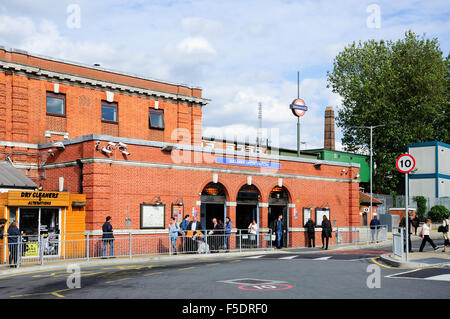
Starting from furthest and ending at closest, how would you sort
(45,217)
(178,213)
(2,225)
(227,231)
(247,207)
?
(247,207) < (227,231) < (178,213) < (45,217) < (2,225)

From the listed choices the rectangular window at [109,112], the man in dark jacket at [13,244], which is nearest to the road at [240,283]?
the man in dark jacket at [13,244]

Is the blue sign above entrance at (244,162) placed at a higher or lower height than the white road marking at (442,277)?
higher

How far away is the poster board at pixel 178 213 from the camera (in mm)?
27875

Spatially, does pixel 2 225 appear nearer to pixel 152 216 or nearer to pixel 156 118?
pixel 152 216

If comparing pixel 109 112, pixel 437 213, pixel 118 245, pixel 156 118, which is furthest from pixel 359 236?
pixel 437 213

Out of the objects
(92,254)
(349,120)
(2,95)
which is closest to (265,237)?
(92,254)

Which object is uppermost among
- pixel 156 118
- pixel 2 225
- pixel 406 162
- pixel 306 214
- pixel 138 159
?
pixel 156 118

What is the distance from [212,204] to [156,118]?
9120 millimetres

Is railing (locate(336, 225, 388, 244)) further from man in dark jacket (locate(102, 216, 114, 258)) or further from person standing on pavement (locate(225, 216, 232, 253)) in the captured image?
man in dark jacket (locate(102, 216, 114, 258))

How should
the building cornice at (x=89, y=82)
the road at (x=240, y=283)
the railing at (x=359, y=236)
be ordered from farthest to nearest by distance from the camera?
the railing at (x=359, y=236) < the building cornice at (x=89, y=82) < the road at (x=240, y=283)

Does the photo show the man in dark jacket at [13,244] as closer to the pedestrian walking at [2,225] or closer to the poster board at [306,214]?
the pedestrian walking at [2,225]

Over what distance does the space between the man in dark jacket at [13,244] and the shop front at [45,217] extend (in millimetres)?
550

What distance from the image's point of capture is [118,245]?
24.9 meters
